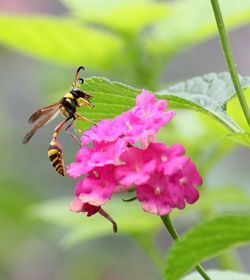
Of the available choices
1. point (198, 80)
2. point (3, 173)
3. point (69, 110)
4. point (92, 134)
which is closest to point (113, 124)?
point (92, 134)

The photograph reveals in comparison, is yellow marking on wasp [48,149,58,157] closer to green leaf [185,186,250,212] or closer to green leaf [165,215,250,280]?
green leaf [165,215,250,280]

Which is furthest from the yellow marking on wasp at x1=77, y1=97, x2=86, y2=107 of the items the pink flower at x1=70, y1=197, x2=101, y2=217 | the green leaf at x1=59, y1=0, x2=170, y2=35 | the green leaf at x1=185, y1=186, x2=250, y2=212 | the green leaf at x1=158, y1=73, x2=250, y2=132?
the green leaf at x1=59, y1=0, x2=170, y2=35

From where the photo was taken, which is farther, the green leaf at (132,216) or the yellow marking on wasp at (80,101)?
the green leaf at (132,216)

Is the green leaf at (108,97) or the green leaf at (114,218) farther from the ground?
the green leaf at (114,218)

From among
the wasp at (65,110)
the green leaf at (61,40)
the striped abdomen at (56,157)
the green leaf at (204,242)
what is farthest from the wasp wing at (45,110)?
the green leaf at (61,40)

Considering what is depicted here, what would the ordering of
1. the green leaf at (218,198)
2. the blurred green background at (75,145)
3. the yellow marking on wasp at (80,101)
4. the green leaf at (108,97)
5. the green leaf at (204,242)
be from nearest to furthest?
the green leaf at (204,242) < the green leaf at (108,97) < the yellow marking on wasp at (80,101) < the green leaf at (218,198) < the blurred green background at (75,145)

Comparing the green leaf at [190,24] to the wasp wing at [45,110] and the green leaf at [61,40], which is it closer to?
the green leaf at [61,40]

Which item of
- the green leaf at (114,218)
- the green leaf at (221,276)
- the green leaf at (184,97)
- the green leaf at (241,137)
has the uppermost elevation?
the green leaf at (114,218)

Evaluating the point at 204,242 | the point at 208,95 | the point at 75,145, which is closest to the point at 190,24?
the point at 208,95
